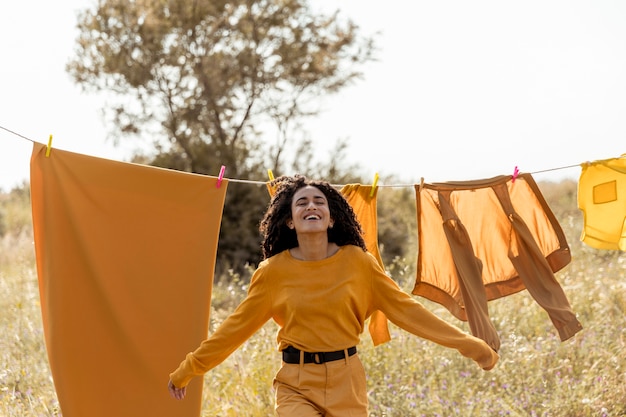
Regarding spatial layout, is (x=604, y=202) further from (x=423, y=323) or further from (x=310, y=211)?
(x=310, y=211)

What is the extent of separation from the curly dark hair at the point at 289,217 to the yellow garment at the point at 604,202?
135cm

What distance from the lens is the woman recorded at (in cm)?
347

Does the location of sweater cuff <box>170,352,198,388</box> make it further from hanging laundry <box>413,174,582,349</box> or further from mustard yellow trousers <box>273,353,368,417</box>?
hanging laundry <box>413,174,582,349</box>

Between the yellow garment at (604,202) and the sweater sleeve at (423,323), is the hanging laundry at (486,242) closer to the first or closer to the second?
the yellow garment at (604,202)

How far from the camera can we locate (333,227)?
3.90 m

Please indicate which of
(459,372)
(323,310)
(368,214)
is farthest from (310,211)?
(459,372)

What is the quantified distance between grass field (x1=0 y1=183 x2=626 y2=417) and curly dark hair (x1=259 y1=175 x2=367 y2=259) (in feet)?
5.54

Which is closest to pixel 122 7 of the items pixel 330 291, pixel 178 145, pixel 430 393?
pixel 178 145

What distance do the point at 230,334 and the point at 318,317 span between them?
42cm

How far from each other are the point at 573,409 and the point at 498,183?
6.23ft

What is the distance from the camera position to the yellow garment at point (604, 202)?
4.35 meters

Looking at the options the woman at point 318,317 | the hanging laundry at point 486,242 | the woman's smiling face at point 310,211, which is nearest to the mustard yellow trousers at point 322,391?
the woman at point 318,317

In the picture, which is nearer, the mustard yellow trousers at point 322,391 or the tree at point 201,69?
the mustard yellow trousers at point 322,391

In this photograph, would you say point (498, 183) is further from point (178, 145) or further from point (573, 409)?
point (178, 145)
